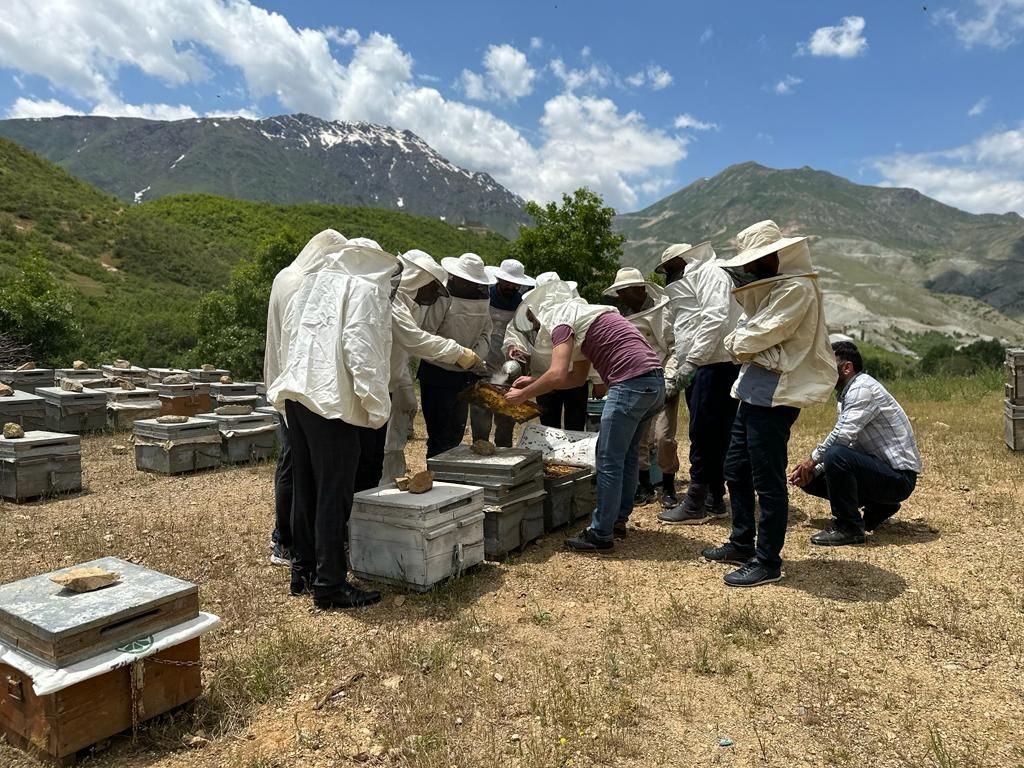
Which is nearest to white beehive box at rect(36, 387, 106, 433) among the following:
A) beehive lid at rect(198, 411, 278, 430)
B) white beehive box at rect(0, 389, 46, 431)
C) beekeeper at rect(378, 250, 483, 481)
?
white beehive box at rect(0, 389, 46, 431)

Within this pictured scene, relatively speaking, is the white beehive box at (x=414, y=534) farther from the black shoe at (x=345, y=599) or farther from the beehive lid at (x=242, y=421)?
the beehive lid at (x=242, y=421)

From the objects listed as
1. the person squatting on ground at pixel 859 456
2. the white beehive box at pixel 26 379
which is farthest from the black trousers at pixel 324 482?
the white beehive box at pixel 26 379

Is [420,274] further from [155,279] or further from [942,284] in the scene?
[942,284]

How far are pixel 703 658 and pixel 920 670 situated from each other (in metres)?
1.00

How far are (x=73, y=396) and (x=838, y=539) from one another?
10082 mm

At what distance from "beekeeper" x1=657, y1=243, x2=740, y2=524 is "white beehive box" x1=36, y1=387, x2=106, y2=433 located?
8690 millimetres

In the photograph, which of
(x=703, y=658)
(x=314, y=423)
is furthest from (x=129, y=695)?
(x=703, y=658)

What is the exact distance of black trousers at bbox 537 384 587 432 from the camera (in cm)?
694

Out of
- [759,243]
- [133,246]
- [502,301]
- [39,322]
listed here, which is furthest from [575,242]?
[133,246]

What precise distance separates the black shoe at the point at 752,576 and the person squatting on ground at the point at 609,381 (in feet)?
3.25

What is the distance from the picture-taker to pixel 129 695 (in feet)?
9.24

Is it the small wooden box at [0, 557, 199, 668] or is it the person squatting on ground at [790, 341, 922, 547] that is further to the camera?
the person squatting on ground at [790, 341, 922, 547]

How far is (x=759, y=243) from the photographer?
4.43 meters

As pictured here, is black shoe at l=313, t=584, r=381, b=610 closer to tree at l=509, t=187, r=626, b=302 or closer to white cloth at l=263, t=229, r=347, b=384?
white cloth at l=263, t=229, r=347, b=384
